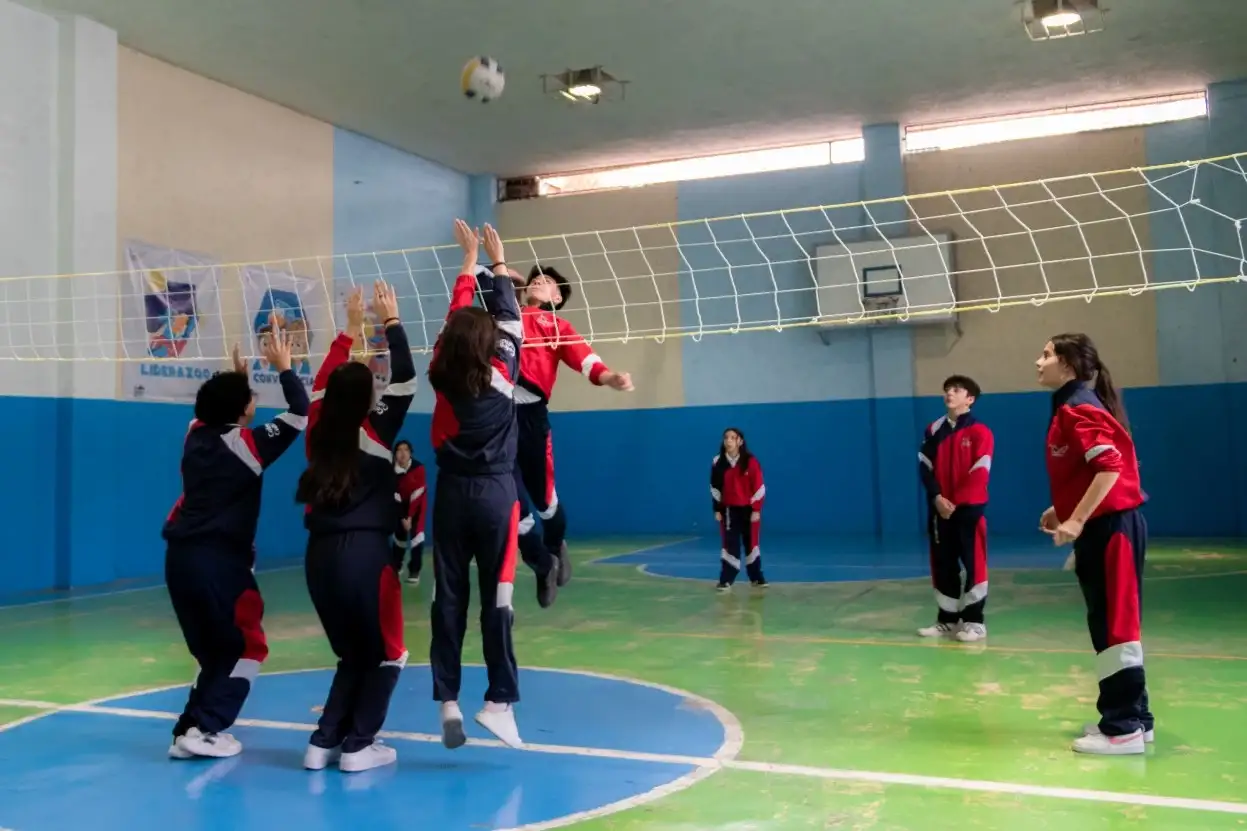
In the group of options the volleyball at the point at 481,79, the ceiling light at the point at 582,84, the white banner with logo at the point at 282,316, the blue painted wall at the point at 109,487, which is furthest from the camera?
the white banner with logo at the point at 282,316

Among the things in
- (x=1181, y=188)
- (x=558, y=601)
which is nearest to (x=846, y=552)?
(x=558, y=601)

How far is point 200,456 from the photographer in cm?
367

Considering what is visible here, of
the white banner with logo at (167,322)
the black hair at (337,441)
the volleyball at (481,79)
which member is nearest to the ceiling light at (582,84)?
the volleyball at (481,79)

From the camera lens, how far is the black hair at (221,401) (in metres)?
3.72

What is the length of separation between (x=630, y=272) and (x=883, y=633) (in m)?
8.72

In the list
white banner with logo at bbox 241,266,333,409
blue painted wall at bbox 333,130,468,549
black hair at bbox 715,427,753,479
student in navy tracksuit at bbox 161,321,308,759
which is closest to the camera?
student in navy tracksuit at bbox 161,321,308,759

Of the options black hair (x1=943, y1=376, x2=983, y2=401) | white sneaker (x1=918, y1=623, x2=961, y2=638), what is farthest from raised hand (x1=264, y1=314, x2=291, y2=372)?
white sneaker (x1=918, y1=623, x2=961, y2=638)

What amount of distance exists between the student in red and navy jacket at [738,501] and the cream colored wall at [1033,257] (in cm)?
542

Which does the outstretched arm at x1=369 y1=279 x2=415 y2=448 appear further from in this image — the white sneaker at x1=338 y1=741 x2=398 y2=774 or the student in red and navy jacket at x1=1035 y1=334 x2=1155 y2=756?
the student in red and navy jacket at x1=1035 y1=334 x2=1155 y2=756

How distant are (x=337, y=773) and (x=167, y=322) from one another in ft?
24.7

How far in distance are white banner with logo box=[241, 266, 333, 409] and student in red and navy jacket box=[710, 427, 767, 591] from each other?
4821 millimetres

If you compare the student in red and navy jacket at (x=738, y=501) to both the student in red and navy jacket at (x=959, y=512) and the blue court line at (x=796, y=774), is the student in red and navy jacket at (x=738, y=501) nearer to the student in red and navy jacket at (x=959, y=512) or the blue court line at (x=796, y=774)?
the student in red and navy jacket at (x=959, y=512)

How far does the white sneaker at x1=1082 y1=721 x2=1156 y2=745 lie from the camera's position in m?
3.67

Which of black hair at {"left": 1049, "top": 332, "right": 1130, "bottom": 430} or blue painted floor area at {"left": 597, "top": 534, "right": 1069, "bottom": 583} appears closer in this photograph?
black hair at {"left": 1049, "top": 332, "right": 1130, "bottom": 430}
